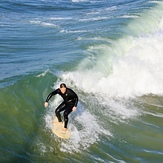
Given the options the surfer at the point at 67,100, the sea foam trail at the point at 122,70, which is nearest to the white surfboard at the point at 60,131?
the surfer at the point at 67,100

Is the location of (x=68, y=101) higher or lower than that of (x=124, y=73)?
lower

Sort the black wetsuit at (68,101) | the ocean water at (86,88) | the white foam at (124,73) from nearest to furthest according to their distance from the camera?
1. the ocean water at (86,88)
2. the black wetsuit at (68,101)
3. the white foam at (124,73)

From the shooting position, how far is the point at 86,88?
1474 cm

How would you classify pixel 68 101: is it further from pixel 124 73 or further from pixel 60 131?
pixel 124 73

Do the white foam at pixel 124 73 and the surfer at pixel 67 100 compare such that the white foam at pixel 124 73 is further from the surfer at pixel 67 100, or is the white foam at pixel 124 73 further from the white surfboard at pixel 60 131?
the white surfboard at pixel 60 131

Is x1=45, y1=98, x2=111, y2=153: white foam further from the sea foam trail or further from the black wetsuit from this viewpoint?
the sea foam trail

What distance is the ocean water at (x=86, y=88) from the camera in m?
10.1

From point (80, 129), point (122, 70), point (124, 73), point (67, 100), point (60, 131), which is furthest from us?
point (122, 70)

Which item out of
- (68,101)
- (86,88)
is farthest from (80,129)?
(86,88)

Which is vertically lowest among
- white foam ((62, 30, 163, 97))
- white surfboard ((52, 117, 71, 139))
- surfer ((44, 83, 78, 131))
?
white surfboard ((52, 117, 71, 139))

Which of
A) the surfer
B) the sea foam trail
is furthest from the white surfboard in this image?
the sea foam trail

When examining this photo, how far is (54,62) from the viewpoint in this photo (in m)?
16.1

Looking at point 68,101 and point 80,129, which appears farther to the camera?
point 80,129

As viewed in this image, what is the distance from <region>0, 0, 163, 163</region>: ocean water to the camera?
1010cm
